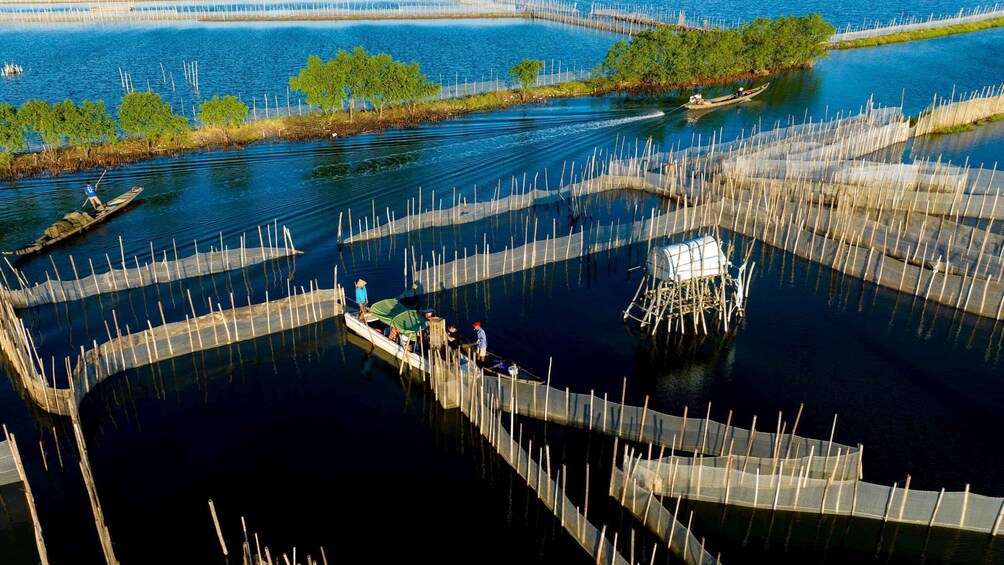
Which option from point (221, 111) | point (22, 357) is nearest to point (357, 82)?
point (221, 111)

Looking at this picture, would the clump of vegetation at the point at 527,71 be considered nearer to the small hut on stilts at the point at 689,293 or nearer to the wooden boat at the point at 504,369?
the small hut on stilts at the point at 689,293

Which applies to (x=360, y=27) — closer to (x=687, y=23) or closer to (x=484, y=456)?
(x=687, y=23)

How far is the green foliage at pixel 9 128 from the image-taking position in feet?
131

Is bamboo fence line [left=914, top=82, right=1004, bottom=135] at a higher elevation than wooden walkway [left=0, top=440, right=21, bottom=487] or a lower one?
higher

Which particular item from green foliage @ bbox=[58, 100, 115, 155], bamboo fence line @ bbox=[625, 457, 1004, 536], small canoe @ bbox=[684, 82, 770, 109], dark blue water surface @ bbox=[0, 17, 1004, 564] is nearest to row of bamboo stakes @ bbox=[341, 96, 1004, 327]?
dark blue water surface @ bbox=[0, 17, 1004, 564]

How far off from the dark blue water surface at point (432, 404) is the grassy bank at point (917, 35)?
51.4 meters

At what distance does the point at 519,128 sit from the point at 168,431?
112ft

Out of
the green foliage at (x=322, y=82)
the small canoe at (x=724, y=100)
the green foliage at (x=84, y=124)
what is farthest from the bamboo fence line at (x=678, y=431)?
the small canoe at (x=724, y=100)

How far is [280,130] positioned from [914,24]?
69.4 meters

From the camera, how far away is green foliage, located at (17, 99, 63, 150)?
131 ft

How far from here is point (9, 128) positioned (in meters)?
40.0

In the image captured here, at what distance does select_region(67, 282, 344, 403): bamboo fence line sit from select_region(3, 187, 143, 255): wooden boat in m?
9.65

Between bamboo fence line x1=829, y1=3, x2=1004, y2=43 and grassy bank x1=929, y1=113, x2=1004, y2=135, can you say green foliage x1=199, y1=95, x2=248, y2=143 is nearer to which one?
grassy bank x1=929, y1=113, x2=1004, y2=135

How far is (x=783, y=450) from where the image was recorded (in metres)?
16.9
